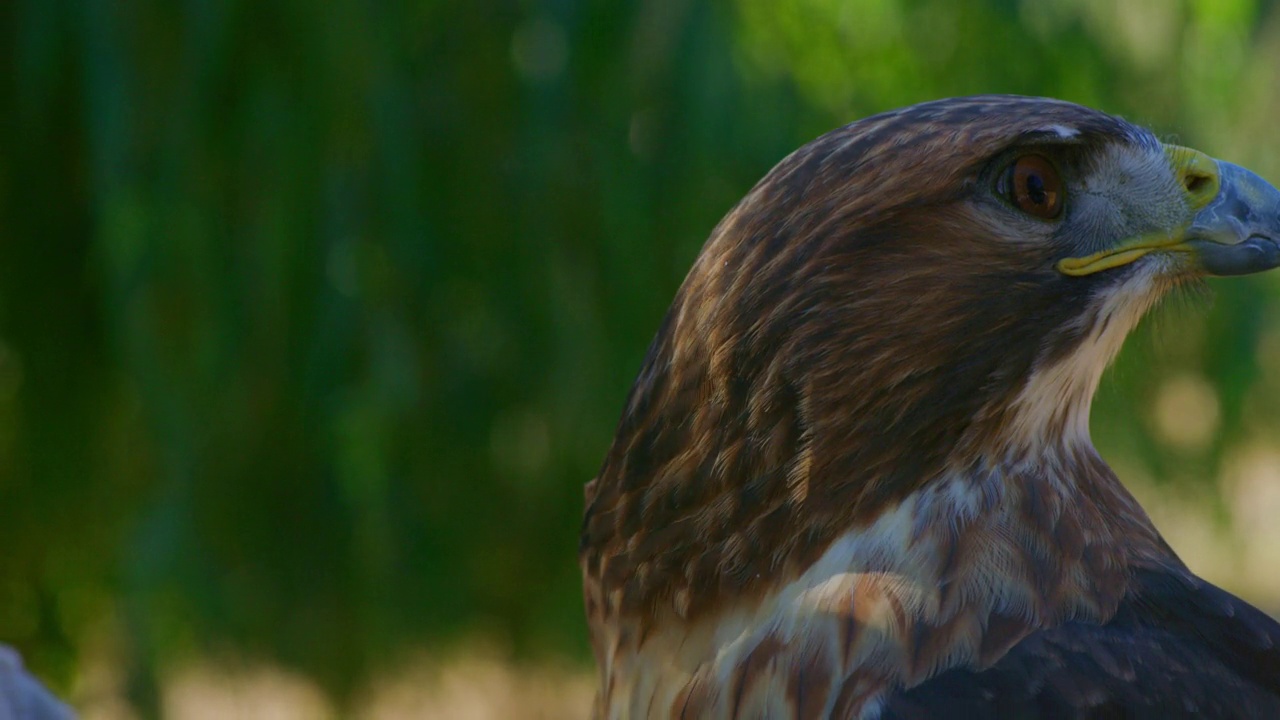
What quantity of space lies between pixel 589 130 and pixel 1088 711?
2.34 m

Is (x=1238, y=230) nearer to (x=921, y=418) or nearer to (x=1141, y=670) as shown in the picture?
(x=921, y=418)

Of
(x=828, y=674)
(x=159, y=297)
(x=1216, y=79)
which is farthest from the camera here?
(x=1216, y=79)

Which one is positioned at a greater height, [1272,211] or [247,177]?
[1272,211]

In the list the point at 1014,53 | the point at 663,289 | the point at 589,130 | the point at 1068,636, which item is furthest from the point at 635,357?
the point at 1068,636

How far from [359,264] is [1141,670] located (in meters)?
2.34

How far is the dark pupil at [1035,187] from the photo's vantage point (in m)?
1.71

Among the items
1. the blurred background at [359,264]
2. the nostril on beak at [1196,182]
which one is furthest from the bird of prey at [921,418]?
the blurred background at [359,264]

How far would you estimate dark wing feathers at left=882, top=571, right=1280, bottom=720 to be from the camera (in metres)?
1.50

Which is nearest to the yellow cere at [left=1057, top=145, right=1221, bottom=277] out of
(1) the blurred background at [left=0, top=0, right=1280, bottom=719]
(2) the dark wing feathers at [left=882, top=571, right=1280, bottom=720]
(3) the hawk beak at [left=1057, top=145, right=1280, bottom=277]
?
(3) the hawk beak at [left=1057, top=145, right=1280, bottom=277]

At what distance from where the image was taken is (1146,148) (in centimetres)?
177

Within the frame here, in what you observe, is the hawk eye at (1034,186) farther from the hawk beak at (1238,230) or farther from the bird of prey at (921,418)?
the hawk beak at (1238,230)

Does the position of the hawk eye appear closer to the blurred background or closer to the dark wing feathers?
the dark wing feathers

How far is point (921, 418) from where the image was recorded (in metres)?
1.68

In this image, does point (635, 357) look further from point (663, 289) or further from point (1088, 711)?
point (1088, 711)
